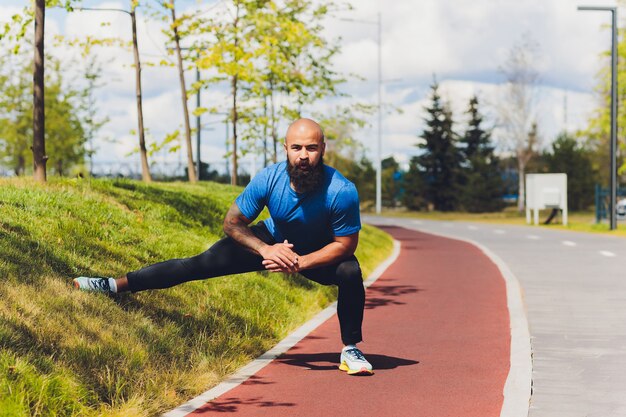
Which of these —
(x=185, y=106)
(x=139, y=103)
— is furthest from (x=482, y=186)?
(x=139, y=103)

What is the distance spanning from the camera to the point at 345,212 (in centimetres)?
614

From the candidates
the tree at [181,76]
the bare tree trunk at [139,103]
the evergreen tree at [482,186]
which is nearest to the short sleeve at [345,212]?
the bare tree trunk at [139,103]

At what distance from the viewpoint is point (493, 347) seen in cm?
796

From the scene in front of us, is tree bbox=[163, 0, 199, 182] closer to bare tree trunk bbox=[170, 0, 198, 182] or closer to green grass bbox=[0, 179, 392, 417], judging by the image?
bare tree trunk bbox=[170, 0, 198, 182]

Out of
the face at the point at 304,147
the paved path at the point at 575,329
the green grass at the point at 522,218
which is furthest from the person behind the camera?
the green grass at the point at 522,218

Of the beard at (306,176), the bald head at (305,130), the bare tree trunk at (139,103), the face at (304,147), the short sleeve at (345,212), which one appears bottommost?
the short sleeve at (345,212)

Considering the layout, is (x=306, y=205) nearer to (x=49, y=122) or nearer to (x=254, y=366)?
(x=254, y=366)

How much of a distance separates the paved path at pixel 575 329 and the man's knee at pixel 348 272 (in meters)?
1.47

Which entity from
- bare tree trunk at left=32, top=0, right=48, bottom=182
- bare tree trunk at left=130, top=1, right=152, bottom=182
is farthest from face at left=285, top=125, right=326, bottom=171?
bare tree trunk at left=130, top=1, right=152, bottom=182

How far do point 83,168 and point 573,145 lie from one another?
34.0 meters

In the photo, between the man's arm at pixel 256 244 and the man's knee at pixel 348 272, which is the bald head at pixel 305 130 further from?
the man's knee at pixel 348 272

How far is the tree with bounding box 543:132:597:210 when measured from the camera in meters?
60.4

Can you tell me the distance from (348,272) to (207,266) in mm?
1025

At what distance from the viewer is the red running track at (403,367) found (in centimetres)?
571
